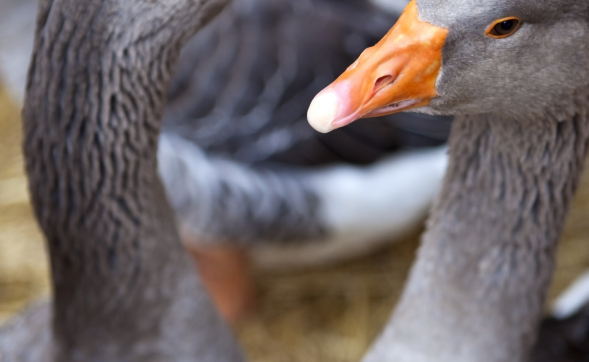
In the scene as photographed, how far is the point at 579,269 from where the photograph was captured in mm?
2549

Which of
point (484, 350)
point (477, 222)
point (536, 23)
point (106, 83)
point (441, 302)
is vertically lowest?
point (484, 350)

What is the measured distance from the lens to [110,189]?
4.04ft

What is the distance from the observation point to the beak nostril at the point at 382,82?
3.13 ft

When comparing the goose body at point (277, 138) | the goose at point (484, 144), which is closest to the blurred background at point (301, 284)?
the goose body at point (277, 138)

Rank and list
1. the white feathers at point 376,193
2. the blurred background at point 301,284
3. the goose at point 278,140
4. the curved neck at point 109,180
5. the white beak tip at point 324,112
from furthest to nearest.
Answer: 1. the blurred background at point 301,284
2. the white feathers at point 376,193
3. the goose at point 278,140
4. the curved neck at point 109,180
5. the white beak tip at point 324,112

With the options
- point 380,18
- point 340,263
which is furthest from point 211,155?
point 340,263

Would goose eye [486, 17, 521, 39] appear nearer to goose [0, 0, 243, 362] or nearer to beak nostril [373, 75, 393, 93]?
beak nostril [373, 75, 393, 93]

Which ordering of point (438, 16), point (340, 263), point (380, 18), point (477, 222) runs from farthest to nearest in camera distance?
point (340, 263)
point (380, 18)
point (477, 222)
point (438, 16)

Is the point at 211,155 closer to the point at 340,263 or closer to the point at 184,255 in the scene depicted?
the point at 184,255

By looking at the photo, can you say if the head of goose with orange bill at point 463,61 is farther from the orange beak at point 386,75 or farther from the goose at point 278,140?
the goose at point 278,140

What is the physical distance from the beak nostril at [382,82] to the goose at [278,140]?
1.03 metres

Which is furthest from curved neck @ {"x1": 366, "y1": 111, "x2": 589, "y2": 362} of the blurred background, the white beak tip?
the blurred background

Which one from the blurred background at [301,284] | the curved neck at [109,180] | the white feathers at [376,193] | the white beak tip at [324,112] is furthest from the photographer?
the blurred background at [301,284]

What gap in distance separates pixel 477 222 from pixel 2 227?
2.22 metres
